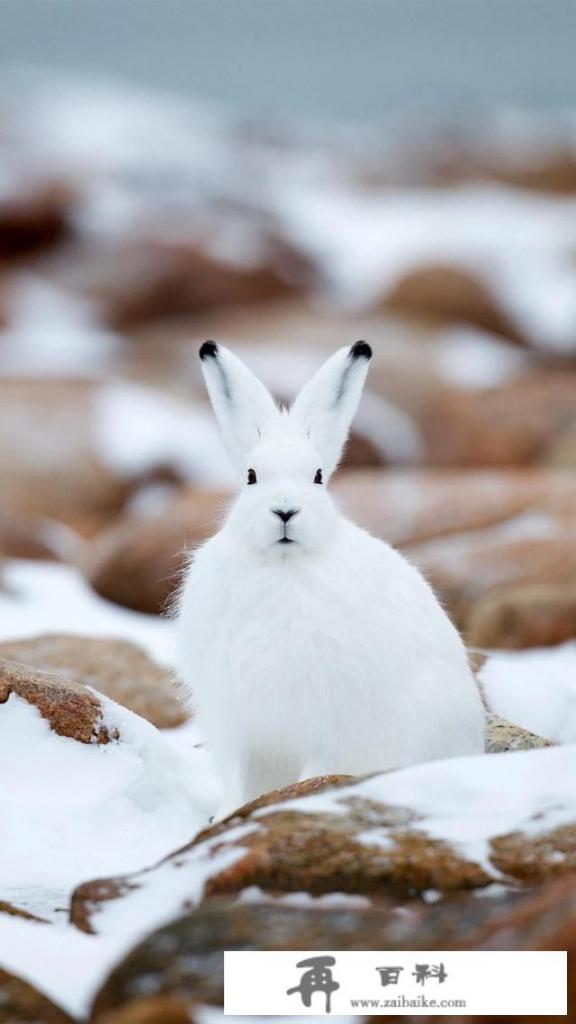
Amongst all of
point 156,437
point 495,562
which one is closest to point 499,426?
point 156,437

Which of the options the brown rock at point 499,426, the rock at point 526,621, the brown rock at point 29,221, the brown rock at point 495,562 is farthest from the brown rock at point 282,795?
the brown rock at point 29,221

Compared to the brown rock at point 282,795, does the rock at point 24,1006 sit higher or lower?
lower

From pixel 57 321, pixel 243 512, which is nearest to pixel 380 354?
pixel 57 321

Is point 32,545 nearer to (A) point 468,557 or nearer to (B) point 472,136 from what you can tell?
(A) point 468,557

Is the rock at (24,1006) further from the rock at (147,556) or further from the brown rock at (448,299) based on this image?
the brown rock at (448,299)

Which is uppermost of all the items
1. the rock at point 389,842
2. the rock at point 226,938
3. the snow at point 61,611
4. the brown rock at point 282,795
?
the snow at point 61,611

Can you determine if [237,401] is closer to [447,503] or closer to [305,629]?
[305,629]
